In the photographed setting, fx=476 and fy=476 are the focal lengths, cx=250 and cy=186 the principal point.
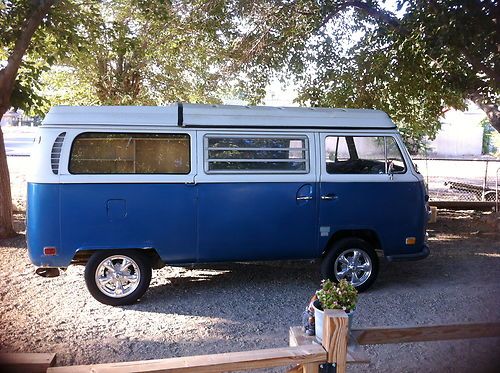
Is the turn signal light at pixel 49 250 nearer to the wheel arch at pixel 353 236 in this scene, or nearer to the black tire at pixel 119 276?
the black tire at pixel 119 276

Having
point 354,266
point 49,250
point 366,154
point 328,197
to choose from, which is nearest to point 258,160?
point 328,197

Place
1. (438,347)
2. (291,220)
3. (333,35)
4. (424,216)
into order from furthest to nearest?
1. (333,35)
2. (424,216)
3. (291,220)
4. (438,347)

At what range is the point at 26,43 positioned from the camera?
294 inches

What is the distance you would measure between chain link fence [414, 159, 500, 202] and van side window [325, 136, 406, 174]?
6.37 meters

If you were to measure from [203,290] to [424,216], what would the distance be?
2.85 m

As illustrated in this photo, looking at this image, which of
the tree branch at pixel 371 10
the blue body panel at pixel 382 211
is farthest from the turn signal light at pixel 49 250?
the tree branch at pixel 371 10

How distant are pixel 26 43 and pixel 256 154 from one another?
4.52m

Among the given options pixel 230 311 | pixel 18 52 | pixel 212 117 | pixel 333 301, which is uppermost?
pixel 18 52

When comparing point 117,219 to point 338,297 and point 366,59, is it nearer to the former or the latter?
point 338,297

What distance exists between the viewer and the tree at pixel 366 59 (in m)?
7.84

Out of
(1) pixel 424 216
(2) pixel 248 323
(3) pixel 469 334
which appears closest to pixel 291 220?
(2) pixel 248 323

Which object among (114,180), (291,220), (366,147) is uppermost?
(366,147)

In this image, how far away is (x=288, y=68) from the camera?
947 centimetres

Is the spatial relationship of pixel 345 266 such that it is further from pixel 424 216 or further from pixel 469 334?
pixel 469 334
